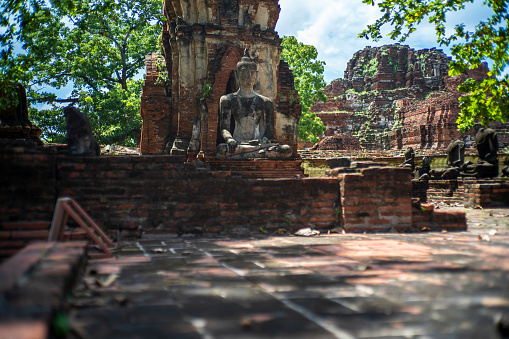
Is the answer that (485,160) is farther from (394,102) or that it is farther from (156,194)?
(394,102)

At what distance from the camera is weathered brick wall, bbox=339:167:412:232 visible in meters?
4.60

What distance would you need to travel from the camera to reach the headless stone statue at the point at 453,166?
12.8 meters

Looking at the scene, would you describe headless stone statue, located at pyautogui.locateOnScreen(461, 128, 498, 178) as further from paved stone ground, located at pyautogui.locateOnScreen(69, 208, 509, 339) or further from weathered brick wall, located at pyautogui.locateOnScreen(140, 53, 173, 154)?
paved stone ground, located at pyautogui.locateOnScreen(69, 208, 509, 339)

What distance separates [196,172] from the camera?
180 inches

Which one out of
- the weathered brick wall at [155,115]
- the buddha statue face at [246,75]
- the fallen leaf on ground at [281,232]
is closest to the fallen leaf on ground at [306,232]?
the fallen leaf on ground at [281,232]

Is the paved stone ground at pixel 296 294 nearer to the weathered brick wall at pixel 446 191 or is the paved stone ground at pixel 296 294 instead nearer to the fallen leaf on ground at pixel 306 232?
the fallen leaf on ground at pixel 306 232

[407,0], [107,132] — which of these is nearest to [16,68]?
[407,0]

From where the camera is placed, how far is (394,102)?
38500mm

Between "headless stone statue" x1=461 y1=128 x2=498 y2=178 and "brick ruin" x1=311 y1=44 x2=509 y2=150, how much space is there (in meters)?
14.0

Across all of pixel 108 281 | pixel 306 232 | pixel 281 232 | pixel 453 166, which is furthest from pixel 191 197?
pixel 453 166

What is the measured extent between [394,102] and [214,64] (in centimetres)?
3234

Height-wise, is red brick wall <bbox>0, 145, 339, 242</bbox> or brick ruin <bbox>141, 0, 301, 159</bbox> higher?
brick ruin <bbox>141, 0, 301, 159</bbox>

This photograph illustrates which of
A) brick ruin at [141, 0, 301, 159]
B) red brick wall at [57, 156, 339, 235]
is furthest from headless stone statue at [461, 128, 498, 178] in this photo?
red brick wall at [57, 156, 339, 235]

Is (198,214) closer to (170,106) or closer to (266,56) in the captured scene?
(266,56)
